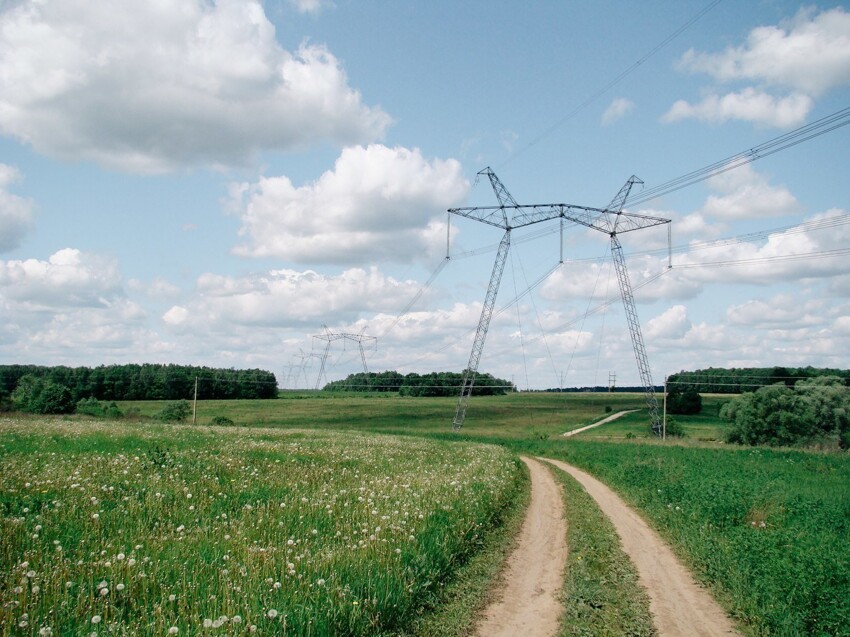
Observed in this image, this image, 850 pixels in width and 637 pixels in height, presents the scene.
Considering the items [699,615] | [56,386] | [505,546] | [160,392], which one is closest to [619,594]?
[699,615]

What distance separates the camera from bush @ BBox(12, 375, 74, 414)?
86125 millimetres

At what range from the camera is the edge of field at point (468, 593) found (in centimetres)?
938

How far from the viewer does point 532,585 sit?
12.2 meters

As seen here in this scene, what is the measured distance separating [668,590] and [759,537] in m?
4.01

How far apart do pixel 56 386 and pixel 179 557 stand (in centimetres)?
9636

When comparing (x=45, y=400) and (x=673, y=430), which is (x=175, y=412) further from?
(x=673, y=430)

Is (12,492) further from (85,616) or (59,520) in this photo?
(85,616)

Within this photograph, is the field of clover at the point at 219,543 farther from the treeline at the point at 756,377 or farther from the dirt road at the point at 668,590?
the treeline at the point at 756,377

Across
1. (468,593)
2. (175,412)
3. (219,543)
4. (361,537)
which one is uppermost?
(219,543)

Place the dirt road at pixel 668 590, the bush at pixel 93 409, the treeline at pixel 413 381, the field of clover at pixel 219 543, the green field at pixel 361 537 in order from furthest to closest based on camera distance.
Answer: the treeline at pixel 413 381 → the bush at pixel 93 409 → the dirt road at pixel 668 590 → the green field at pixel 361 537 → the field of clover at pixel 219 543

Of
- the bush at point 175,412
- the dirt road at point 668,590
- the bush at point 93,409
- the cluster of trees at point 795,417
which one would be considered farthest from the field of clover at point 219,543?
the bush at point 175,412

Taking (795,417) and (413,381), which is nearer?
(795,417)

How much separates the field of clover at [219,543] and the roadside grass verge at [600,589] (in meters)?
2.40

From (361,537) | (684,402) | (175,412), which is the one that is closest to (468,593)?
(361,537)
